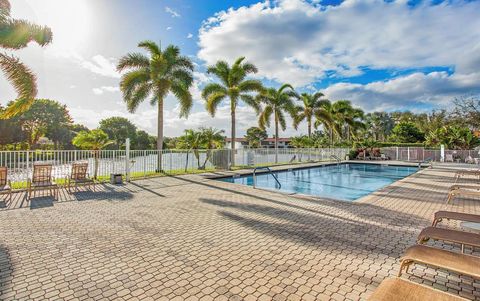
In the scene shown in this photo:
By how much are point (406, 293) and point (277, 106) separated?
23.6 metres

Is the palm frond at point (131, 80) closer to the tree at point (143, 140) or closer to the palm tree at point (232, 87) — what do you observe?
the palm tree at point (232, 87)

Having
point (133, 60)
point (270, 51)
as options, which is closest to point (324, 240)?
point (270, 51)

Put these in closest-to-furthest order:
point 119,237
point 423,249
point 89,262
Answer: point 423,249
point 89,262
point 119,237

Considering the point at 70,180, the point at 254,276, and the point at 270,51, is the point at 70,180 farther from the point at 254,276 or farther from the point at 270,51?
the point at 270,51

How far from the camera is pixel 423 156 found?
27641 mm

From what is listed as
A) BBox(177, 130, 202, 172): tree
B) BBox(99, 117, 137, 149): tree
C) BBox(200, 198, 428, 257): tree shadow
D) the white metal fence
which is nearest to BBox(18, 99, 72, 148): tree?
BBox(99, 117, 137, 149): tree

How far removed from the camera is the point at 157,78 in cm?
1561

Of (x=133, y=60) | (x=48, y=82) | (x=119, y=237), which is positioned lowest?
(x=119, y=237)

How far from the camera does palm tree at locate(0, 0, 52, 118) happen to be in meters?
8.84

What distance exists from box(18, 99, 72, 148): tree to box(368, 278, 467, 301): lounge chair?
44904 mm

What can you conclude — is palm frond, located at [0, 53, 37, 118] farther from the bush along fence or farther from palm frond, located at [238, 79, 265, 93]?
palm frond, located at [238, 79, 265, 93]

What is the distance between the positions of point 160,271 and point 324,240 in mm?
2817

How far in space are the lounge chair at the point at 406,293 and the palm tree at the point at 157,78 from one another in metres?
Answer: 13.9

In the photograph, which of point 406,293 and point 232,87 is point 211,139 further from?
point 406,293
